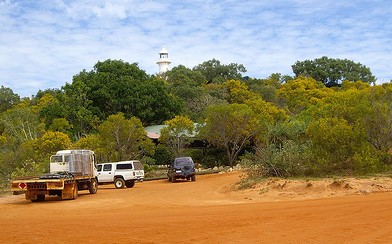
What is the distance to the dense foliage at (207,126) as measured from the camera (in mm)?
24141

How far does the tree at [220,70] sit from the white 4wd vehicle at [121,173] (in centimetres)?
5721

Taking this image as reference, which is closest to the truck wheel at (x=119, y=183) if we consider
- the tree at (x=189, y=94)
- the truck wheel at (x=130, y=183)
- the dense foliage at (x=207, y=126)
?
the truck wheel at (x=130, y=183)

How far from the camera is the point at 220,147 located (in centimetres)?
4622

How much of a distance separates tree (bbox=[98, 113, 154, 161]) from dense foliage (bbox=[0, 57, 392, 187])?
85 mm

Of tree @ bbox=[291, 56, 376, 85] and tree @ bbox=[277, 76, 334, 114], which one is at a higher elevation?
tree @ bbox=[291, 56, 376, 85]

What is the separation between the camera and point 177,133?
4334 centimetres

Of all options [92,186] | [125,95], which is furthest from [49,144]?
[125,95]

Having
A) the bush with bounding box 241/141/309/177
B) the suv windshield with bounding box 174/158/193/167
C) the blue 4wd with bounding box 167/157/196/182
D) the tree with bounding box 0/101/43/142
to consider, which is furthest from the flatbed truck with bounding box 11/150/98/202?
the tree with bounding box 0/101/43/142

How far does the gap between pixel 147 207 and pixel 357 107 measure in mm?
13772

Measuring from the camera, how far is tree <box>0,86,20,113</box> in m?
82.9

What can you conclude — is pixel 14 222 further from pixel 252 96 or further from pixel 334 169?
pixel 252 96

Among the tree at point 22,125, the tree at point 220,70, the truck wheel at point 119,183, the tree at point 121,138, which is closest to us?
the truck wheel at point 119,183

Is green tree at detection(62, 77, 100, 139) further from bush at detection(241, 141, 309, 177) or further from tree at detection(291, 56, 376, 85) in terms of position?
tree at detection(291, 56, 376, 85)

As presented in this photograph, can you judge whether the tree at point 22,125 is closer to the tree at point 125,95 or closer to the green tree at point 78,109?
the green tree at point 78,109
